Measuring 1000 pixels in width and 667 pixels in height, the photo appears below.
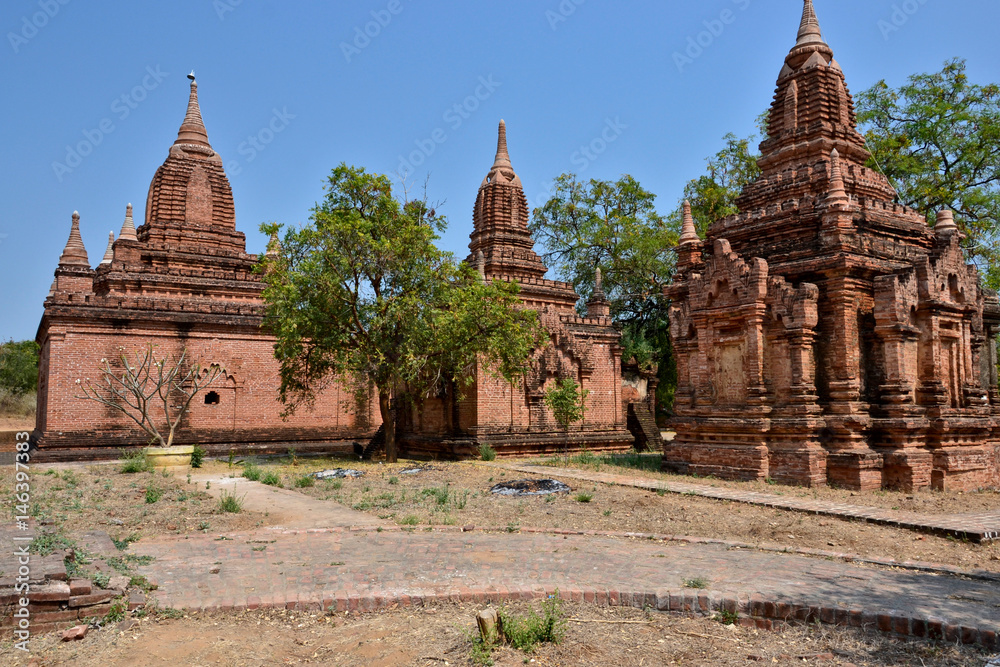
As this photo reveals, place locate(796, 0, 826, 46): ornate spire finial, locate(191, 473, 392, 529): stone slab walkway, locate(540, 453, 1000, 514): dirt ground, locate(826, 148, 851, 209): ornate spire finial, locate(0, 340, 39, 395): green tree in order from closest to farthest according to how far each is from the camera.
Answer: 1. locate(191, 473, 392, 529): stone slab walkway
2. locate(540, 453, 1000, 514): dirt ground
3. locate(826, 148, 851, 209): ornate spire finial
4. locate(796, 0, 826, 46): ornate spire finial
5. locate(0, 340, 39, 395): green tree

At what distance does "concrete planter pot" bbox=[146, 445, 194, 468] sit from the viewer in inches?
686

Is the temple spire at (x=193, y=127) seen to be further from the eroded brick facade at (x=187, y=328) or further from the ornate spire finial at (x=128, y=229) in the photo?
the ornate spire finial at (x=128, y=229)

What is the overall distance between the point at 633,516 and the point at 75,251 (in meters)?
31.4

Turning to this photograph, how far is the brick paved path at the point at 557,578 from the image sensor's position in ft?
19.0

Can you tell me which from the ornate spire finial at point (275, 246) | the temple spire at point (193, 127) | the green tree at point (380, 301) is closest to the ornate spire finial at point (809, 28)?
the green tree at point (380, 301)

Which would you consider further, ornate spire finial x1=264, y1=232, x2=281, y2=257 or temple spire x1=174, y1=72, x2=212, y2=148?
temple spire x1=174, y1=72, x2=212, y2=148

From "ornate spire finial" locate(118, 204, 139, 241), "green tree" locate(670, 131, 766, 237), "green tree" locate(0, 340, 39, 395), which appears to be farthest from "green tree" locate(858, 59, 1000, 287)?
"green tree" locate(0, 340, 39, 395)

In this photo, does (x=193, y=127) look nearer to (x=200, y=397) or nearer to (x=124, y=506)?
(x=200, y=397)

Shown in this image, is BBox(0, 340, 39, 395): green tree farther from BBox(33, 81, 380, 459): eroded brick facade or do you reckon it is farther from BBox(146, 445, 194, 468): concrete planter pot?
BBox(146, 445, 194, 468): concrete planter pot

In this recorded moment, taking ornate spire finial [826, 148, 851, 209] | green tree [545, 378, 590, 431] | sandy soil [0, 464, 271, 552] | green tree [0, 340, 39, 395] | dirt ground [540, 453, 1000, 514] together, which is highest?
ornate spire finial [826, 148, 851, 209]

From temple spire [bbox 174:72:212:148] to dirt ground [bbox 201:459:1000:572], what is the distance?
17.4 meters

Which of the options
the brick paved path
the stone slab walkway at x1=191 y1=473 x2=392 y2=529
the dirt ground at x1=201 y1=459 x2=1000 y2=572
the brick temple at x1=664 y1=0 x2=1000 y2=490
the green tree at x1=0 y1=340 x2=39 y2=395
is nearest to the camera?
the brick paved path

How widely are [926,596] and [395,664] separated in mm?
4396

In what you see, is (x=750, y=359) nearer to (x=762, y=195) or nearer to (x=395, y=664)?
(x=762, y=195)
